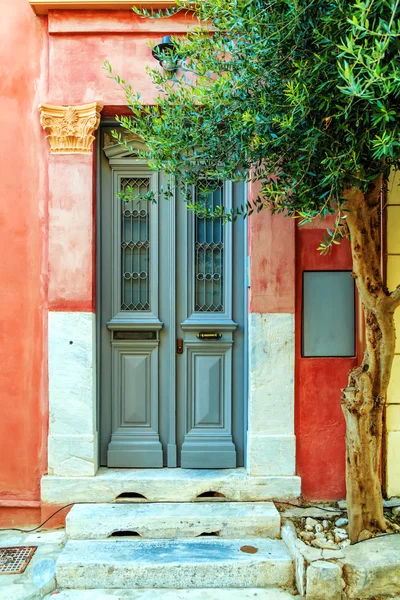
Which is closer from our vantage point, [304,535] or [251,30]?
[251,30]

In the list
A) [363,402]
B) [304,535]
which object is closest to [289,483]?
[304,535]

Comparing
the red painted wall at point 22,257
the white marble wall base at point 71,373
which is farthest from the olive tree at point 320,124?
the white marble wall base at point 71,373

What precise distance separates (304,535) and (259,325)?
172 cm

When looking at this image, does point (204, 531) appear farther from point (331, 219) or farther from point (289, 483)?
point (331, 219)

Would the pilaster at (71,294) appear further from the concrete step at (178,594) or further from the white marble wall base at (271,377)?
the white marble wall base at (271,377)

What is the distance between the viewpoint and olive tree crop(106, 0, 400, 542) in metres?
2.86

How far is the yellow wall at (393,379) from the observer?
4715mm

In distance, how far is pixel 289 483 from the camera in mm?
4656

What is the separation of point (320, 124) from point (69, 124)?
239 cm

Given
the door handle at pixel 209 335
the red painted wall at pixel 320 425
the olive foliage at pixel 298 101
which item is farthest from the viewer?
the door handle at pixel 209 335

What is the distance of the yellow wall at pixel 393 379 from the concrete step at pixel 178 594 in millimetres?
1483

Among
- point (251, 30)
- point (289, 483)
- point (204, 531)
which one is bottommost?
point (204, 531)

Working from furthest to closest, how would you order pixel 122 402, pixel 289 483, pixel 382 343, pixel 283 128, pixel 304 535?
pixel 122 402 → pixel 289 483 → pixel 304 535 → pixel 382 343 → pixel 283 128

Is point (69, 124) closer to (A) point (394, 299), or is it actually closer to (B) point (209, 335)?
(B) point (209, 335)
